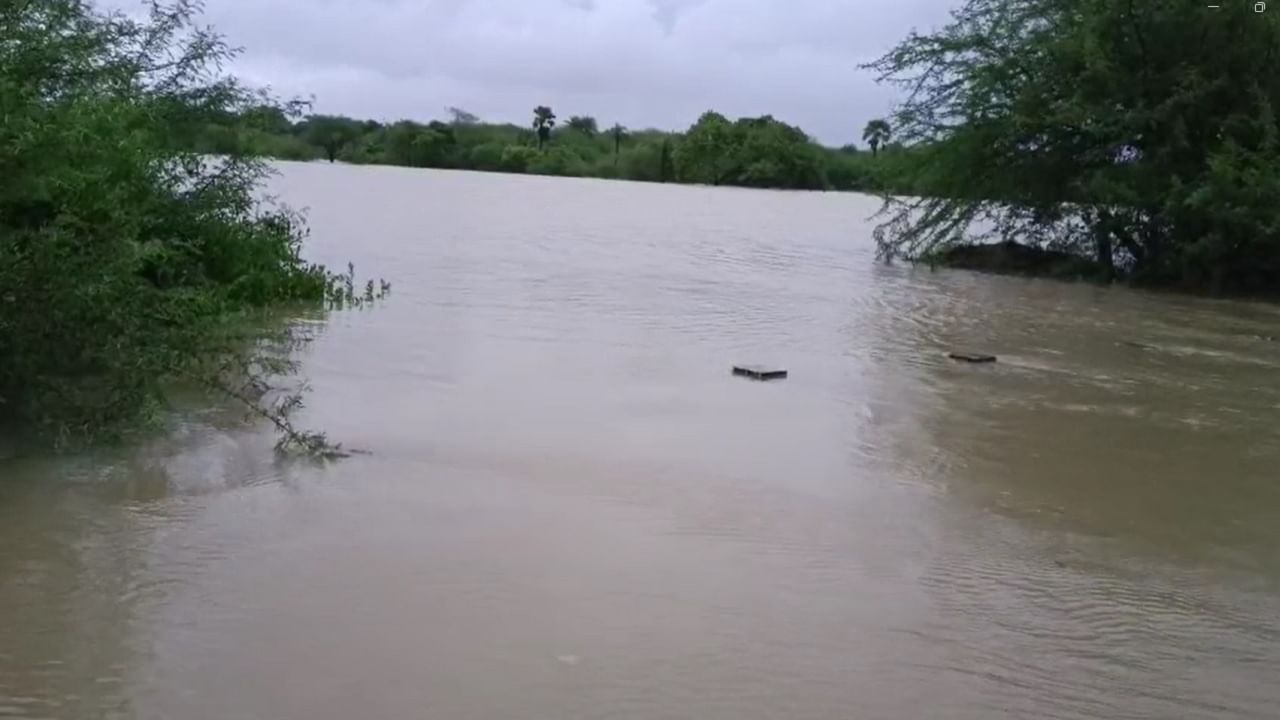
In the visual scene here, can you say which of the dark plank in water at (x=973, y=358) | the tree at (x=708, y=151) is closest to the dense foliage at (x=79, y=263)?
the dark plank in water at (x=973, y=358)

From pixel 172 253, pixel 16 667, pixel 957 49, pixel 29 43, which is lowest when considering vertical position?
pixel 16 667

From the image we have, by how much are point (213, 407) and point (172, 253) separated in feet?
6.82

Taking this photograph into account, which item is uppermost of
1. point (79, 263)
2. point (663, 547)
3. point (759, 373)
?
point (79, 263)

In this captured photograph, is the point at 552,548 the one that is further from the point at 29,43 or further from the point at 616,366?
the point at 616,366

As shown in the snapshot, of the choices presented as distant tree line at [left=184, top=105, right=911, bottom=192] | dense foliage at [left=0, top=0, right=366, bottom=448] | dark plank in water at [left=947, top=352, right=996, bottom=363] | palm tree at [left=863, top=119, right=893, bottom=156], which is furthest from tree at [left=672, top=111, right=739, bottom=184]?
dense foliage at [left=0, top=0, right=366, bottom=448]

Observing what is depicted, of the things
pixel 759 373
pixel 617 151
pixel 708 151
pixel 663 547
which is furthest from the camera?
pixel 617 151

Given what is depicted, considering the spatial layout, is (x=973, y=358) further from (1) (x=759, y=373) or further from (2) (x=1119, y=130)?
(2) (x=1119, y=130)

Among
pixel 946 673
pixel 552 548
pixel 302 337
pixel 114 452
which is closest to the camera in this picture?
pixel 946 673

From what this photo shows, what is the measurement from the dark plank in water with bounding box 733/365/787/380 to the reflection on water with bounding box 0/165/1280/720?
1.01ft

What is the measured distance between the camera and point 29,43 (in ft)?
28.2

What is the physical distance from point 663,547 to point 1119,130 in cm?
1882

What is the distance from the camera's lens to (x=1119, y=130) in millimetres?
23219

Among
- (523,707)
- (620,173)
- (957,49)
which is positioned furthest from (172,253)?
(620,173)

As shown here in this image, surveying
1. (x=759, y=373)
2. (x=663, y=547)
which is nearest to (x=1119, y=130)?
(x=759, y=373)
